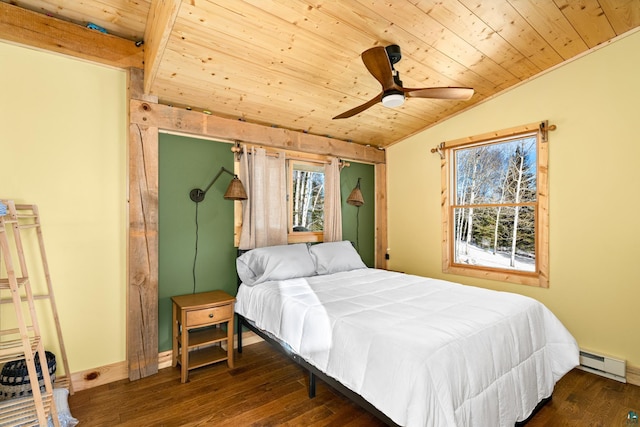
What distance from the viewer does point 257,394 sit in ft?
7.85

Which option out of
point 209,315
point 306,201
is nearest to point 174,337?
point 209,315

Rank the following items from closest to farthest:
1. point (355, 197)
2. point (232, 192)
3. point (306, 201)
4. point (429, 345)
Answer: point (429, 345), point (232, 192), point (306, 201), point (355, 197)

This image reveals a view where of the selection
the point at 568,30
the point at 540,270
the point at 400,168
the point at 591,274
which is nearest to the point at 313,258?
the point at 400,168

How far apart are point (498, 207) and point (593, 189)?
0.85 m

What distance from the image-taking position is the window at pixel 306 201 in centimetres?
380

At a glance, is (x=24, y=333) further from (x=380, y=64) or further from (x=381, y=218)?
(x=381, y=218)

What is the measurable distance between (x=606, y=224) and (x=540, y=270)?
2.24 feet

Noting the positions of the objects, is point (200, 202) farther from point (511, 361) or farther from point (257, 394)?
point (511, 361)

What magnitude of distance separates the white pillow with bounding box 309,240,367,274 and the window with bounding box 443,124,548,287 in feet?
4.00

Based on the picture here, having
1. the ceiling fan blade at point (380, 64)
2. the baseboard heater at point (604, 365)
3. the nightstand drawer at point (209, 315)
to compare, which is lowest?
the baseboard heater at point (604, 365)

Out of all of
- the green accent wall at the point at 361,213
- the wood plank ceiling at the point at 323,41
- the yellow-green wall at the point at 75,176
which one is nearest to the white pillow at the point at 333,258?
the green accent wall at the point at 361,213

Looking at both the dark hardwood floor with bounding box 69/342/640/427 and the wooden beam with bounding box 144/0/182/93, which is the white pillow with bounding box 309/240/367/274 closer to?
the dark hardwood floor with bounding box 69/342/640/427

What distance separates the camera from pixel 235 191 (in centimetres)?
299

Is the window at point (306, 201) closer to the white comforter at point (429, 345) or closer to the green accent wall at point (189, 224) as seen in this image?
the green accent wall at point (189, 224)
